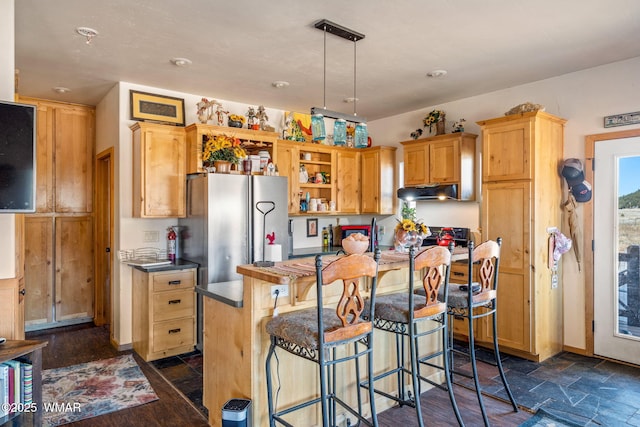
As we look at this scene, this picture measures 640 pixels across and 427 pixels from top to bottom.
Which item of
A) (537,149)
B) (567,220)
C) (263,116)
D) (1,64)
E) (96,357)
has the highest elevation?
(263,116)

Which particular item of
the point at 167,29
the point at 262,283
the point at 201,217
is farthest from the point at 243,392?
the point at 167,29

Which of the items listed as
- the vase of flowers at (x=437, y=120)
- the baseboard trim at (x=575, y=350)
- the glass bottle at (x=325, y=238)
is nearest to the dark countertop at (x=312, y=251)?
the glass bottle at (x=325, y=238)

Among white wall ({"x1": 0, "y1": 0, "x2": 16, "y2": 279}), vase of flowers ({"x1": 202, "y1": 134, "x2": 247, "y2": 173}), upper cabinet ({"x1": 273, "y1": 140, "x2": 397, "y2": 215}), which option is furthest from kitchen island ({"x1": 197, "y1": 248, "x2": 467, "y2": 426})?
upper cabinet ({"x1": 273, "y1": 140, "x2": 397, "y2": 215})

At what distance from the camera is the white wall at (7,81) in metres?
2.34

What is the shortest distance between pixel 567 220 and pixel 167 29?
13.0 feet

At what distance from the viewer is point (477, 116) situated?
15.5 ft

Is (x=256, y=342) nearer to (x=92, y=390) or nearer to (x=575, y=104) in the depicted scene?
Answer: (x=92, y=390)

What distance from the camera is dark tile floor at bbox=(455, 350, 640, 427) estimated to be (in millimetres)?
2840

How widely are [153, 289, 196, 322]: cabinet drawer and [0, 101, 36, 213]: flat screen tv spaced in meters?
1.79

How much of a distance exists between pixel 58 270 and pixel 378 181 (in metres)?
4.22

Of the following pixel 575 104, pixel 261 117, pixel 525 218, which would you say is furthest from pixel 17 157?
pixel 575 104

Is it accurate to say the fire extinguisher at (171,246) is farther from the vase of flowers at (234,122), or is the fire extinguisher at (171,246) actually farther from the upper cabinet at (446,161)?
the upper cabinet at (446,161)

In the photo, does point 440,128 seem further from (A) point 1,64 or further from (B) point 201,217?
(A) point 1,64

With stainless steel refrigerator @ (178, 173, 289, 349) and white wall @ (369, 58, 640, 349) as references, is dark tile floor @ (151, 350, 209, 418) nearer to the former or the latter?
stainless steel refrigerator @ (178, 173, 289, 349)
